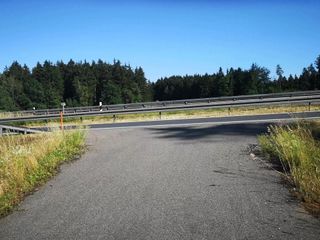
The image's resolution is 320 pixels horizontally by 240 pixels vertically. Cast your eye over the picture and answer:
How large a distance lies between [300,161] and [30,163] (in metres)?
5.83

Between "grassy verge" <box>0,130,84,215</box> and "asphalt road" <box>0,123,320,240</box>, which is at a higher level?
"grassy verge" <box>0,130,84,215</box>

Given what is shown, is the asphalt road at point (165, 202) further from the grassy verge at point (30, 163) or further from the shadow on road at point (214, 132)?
the shadow on road at point (214, 132)

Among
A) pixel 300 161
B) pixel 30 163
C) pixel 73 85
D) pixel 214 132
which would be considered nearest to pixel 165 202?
pixel 300 161

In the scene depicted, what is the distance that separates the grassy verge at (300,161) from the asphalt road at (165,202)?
0.80ft

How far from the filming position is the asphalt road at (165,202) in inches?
219

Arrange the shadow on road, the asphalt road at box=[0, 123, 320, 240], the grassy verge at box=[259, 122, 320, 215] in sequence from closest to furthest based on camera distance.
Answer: the asphalt road at box=[0, 123, 320, 240] → the grassy verge at box=[259, 122, 320, 215] → the shadow on road

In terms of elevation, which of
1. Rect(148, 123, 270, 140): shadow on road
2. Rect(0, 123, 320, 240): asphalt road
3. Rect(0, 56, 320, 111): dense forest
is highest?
Rect(0, 56, 320, 111): dense forest

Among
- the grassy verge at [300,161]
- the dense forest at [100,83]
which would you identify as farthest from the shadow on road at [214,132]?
the dense forest at [100,83]

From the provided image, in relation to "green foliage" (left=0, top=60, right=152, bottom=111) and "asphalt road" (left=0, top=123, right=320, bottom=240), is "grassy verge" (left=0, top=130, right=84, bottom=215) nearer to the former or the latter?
"asphalt road" (left=0, top=123, right=320, bottom=240)

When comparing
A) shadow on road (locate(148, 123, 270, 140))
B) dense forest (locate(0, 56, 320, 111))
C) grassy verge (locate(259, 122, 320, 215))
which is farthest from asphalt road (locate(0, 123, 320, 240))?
dense forest (locate(0, 56, 320, 111))

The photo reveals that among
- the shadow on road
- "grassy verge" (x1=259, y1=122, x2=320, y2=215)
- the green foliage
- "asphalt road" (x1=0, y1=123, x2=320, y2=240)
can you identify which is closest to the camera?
"asphalt road" (x1=0, y1=123, x2=320, y2=240)

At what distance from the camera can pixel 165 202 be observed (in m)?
6.82

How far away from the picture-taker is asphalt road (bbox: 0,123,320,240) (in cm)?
557

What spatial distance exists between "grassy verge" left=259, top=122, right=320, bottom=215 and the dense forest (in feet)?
304
